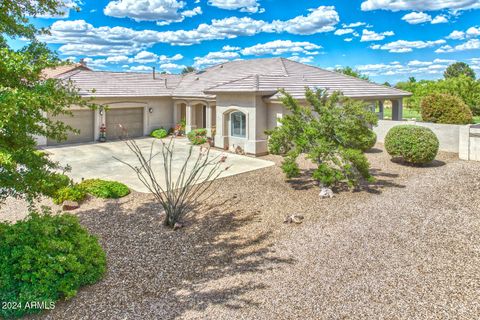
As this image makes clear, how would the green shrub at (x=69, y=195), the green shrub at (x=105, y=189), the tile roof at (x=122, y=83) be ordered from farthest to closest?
1. the tile roof at (x=122, y=83)
2. the green shrub at (x=105, y=189)
3. the green shrub at (x=69, y=195)

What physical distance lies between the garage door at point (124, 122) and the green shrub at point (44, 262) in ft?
60.5

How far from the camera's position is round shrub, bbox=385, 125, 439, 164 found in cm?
1521

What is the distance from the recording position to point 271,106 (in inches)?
755

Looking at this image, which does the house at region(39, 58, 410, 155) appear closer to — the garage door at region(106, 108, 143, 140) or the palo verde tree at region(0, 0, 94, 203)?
the garage door at region(106, 108, 143, 140)

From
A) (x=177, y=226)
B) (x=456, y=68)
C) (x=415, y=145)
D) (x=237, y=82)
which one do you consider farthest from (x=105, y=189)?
(x=456, y=68)

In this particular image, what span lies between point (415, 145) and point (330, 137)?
16.9ft

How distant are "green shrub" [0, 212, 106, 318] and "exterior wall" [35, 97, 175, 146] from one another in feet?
61.4

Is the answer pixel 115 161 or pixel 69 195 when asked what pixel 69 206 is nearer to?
pixel 69 195

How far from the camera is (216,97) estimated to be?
21.6 metres

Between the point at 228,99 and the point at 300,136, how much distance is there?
8450 millimetres

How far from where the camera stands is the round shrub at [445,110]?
930 inches

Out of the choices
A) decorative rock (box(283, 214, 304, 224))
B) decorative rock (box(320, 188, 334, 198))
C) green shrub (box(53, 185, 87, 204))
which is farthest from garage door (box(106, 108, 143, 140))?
decorative rock (box(283, 214, 304, 224))

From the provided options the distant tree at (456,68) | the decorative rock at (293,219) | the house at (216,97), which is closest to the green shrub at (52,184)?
the decorative rock at (293,219)

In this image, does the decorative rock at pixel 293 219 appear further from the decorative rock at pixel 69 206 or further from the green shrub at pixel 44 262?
the decorative rock at pixel 69 206
